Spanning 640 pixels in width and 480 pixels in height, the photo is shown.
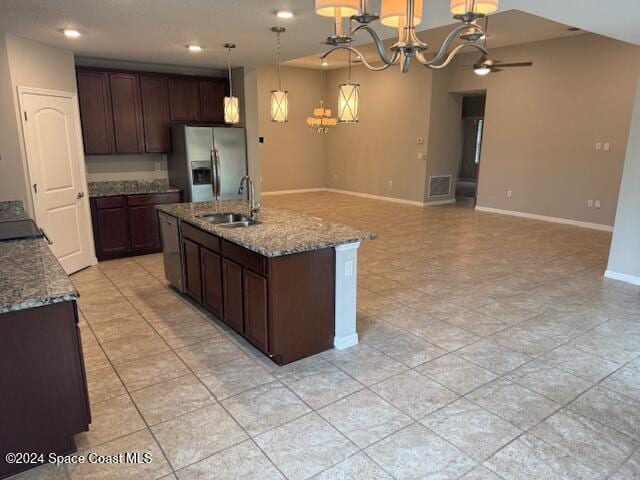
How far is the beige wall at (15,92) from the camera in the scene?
4.24 metres

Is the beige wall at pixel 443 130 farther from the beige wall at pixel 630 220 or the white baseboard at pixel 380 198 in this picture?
the beige wall at pixel 630 220

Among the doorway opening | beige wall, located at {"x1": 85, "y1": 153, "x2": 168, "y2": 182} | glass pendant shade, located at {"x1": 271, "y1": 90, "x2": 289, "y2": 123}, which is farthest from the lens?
the doorway opening

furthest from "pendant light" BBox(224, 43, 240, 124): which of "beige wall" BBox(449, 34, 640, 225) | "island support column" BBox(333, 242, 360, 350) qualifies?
"beige wall" BBox(449, 34, 640, 225)

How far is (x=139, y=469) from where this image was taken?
2092 millimetres

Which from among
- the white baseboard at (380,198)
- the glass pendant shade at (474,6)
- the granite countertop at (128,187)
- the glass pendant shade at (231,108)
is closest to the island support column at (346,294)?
the glass pendant shade at (474,6)

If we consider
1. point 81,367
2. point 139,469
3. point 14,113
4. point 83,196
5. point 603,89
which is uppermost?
point 603,89

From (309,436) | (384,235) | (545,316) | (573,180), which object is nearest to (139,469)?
(309,436)

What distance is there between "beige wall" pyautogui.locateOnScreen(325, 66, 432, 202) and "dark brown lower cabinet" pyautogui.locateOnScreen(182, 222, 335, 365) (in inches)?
280

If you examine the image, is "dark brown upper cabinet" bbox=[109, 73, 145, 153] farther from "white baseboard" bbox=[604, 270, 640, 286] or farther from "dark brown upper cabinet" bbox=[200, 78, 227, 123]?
"white baseboard" bbox=[604, 270, 640, 286]

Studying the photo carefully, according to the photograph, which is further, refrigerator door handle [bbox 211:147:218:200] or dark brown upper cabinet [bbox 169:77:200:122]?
dark brown upper cabinet [bbox 169:77:200:122]

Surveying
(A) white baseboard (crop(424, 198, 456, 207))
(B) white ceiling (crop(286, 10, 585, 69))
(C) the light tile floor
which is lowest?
(C) the light tile floor

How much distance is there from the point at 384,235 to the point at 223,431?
5043mm

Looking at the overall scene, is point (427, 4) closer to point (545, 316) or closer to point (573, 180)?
point (545, 316)

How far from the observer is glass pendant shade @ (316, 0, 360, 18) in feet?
6.04
